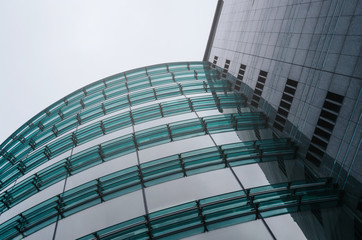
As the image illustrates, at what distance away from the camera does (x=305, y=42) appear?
16.4m

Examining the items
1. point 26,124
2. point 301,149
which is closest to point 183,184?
point 301,149

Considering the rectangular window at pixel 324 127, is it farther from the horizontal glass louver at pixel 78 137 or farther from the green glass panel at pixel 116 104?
the green glass panel at pixel 116 104

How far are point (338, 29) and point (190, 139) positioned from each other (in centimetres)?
1196

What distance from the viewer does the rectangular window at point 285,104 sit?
17.3 metres

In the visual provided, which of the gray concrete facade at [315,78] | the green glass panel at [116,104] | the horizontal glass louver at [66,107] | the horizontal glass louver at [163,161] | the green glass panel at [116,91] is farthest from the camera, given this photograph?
the green glass panel at [116,91]

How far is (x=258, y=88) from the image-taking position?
2191 cm

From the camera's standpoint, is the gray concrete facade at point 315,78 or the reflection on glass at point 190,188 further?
the reflection on glass at point 190,188

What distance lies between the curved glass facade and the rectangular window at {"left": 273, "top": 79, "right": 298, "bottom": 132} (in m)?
0.96

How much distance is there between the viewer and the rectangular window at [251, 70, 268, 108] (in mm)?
21355

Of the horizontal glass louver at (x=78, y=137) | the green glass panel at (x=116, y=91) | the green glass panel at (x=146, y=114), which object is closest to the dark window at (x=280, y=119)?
the horizontal glass louver at (x=78, y=137)

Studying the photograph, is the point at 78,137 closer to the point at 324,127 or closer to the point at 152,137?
the point at 152,137

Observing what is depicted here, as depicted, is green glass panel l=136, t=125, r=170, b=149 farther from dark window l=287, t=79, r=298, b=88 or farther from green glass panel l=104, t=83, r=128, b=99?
dark window l=287, t=79, r=298, b=88

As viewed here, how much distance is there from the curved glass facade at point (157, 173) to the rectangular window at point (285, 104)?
0.96 m

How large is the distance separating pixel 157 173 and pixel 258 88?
1355cm
